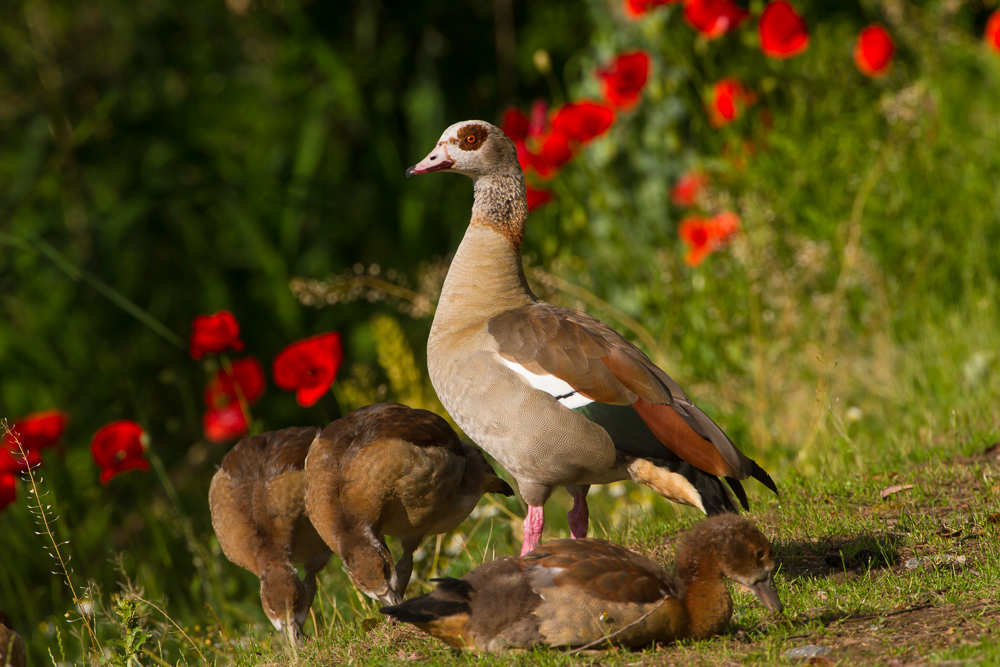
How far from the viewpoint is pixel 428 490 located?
13.6ft

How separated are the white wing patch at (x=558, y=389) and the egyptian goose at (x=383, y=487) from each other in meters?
0.46

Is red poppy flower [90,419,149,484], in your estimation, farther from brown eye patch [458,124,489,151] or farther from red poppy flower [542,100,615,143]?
red poppy flower [542,100,615,143]

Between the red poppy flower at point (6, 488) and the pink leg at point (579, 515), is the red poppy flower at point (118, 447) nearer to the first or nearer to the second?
the red poppy flower at point (6, 488)

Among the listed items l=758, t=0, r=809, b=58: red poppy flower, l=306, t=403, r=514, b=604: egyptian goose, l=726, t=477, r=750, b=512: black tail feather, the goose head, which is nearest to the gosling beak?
l=726, t=477, r=750, b=512: black tail feather

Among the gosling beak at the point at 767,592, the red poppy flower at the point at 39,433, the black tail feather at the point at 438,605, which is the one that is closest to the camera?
the black tail feather at the point at 438,605

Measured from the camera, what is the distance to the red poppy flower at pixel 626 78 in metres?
6.72

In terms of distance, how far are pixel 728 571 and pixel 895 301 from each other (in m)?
4.48

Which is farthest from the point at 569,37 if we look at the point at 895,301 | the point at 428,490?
the point at 428,490

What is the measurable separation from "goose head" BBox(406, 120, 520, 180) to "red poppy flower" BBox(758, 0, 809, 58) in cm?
295

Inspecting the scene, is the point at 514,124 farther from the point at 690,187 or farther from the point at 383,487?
the point at 383,487

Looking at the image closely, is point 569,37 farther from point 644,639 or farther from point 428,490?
point 644,639

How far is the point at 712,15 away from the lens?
6797mm

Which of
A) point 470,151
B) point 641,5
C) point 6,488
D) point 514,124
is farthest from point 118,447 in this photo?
point 641,5

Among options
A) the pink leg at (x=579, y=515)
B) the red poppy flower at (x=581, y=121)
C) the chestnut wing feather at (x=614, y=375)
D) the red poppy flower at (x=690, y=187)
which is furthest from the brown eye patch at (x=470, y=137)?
the red poppy flower at (x=690, y=187)
